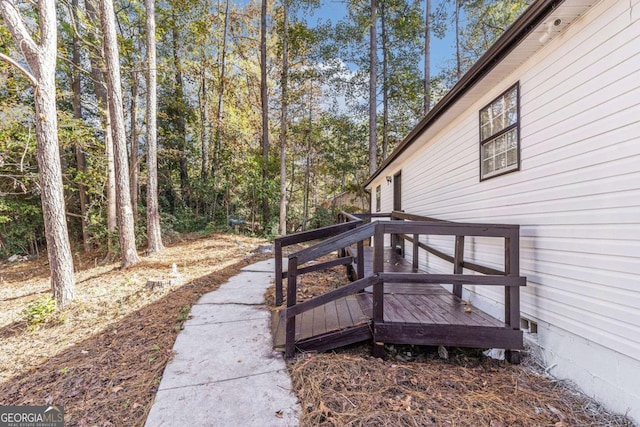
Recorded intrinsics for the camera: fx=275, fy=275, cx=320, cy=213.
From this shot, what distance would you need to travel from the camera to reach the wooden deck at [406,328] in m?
2.49

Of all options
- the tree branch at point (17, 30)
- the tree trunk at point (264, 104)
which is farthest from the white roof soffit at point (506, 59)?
the tree trunk at point (264, 104)

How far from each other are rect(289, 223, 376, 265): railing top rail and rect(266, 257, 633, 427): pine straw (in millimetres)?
889

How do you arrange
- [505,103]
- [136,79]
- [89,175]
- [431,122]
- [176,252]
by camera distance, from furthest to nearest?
[136,79], [89,175], [176,252], [431,122], [505,103]

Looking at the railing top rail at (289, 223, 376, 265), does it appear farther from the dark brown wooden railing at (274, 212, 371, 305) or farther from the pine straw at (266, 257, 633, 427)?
the pine straw at (266, 257, 633, 427)

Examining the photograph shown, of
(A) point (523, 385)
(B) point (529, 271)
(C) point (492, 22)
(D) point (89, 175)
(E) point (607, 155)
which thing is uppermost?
(C) point (492, 22)

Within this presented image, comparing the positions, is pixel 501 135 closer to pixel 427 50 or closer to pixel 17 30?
pixel 17 30

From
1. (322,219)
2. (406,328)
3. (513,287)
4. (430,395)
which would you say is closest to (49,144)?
(406,328)

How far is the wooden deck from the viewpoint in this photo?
8.17ft

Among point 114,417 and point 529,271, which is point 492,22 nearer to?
point 529,271

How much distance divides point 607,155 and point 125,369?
169 inches

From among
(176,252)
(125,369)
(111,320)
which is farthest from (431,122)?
(176,252)

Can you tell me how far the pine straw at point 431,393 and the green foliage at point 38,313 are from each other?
11.8ft

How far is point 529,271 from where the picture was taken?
2.83m

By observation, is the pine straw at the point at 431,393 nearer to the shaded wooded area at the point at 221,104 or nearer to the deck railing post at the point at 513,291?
the deck railing post at the point at 513,291
